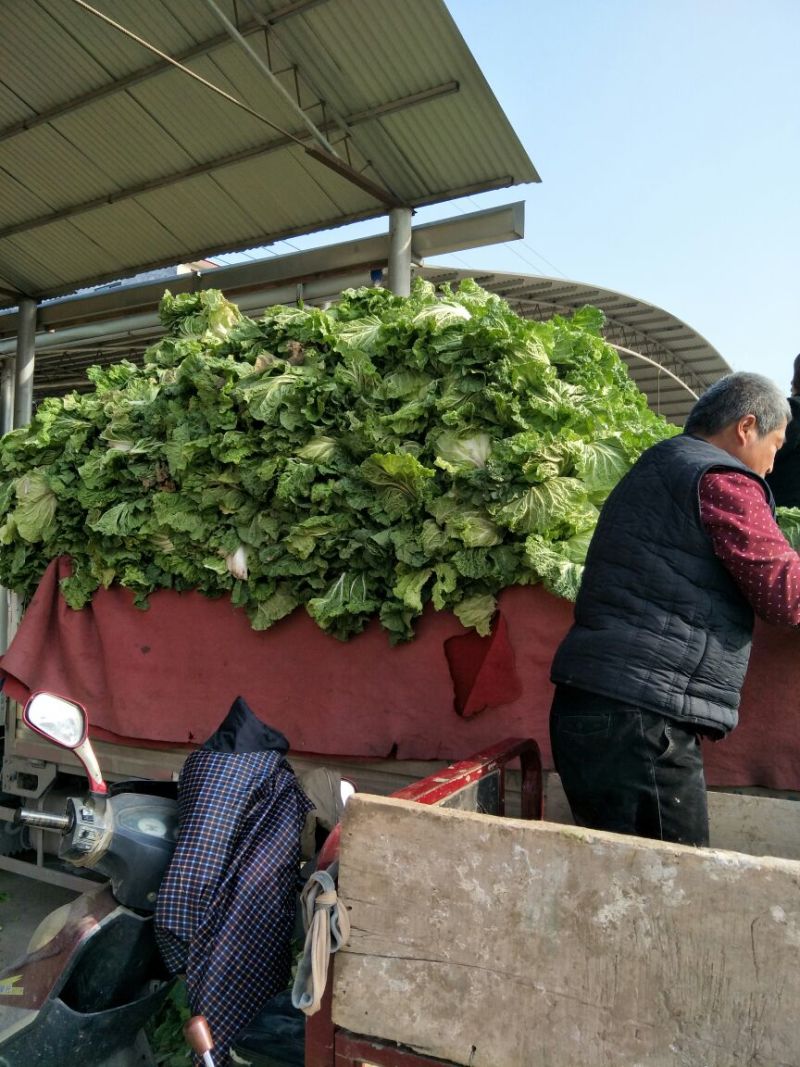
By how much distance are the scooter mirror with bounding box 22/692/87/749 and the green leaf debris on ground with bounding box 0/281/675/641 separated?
1155 millimetres

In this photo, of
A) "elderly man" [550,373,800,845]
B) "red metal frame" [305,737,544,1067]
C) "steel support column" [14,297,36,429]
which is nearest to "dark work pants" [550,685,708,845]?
"elderly man" [550,373,800,845]

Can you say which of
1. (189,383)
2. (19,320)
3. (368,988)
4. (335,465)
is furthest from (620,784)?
(19,320)

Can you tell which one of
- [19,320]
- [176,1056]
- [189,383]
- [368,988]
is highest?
[19,320]

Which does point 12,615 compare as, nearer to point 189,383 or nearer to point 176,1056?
point 189,383

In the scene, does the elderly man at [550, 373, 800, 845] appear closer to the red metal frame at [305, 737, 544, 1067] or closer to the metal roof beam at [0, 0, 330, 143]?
the red metal frame at [305, 737, 544, 1067]

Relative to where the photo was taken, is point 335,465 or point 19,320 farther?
point 19,320

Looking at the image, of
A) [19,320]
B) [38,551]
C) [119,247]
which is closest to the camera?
[38,551]

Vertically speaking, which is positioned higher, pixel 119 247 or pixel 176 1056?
pixel 119 247

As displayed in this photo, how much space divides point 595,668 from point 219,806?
120 cm

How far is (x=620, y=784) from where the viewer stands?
221 centimetres

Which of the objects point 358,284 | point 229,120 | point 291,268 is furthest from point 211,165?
point 358,284

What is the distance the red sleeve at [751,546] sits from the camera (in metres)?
2.12

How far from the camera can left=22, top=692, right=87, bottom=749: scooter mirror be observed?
7.49ft

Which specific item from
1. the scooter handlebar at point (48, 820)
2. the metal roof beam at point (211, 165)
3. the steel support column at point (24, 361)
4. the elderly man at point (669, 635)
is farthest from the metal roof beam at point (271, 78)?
the scooter handlebar at point (48, 820)
